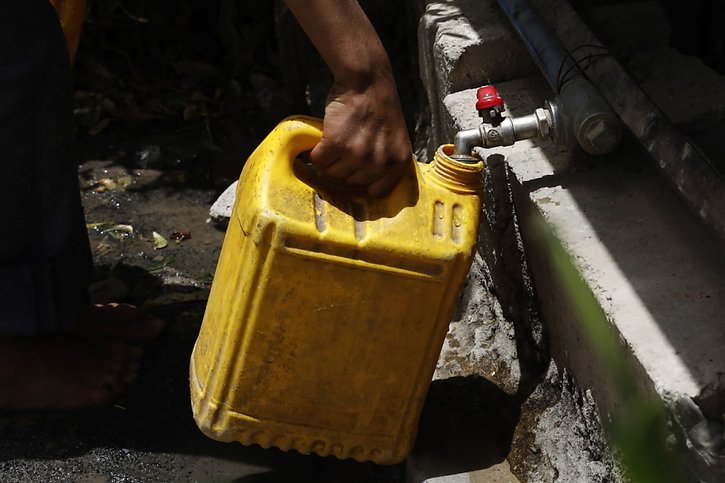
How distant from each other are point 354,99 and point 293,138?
6.1 inches

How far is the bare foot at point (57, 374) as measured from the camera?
2889 mm

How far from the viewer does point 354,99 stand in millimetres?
2068

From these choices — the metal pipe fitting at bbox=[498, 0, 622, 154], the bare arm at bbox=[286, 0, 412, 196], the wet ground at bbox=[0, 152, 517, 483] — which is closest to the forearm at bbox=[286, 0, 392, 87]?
the bare arm at bbox=[286, 0, 412, 196]

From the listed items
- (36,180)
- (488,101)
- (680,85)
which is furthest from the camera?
(36,180)

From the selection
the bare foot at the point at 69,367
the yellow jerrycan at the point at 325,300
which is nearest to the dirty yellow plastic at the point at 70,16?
the bare foot at the point at 69,367

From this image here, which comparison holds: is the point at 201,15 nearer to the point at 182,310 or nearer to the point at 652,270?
the point at 182,310

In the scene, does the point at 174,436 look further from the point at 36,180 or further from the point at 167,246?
the point at 167,246

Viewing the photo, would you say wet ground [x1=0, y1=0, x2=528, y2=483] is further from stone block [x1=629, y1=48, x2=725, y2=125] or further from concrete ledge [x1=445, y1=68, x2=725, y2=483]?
stone block [x1=629, y1=48, x2=725, y2=125]

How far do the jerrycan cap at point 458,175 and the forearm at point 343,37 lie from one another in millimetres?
251

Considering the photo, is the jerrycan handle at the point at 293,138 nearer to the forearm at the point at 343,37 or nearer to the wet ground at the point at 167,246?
the forearm at the point at 343,37

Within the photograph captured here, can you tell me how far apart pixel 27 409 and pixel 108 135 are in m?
1.81

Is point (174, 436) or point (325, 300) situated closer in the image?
point (325, 300)

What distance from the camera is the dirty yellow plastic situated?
9.35 feet

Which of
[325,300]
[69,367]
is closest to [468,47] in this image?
[325,300]
